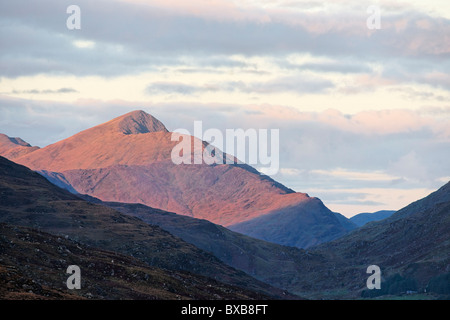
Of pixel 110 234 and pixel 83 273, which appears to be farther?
pixel 110 234

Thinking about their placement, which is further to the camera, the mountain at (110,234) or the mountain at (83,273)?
the mountain at (110,234)

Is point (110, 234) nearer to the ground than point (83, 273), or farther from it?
farther from it

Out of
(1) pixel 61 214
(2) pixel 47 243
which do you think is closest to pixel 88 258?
(2) pixel 47 243

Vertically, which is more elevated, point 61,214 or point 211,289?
point 61,214

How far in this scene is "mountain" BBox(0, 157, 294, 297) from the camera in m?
169

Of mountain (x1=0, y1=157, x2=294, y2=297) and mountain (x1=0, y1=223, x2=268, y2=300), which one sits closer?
mountain (x1=0, y1=223, x2=268, y2=300)

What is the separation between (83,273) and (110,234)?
261ft

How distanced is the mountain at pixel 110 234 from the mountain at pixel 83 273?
45316mm

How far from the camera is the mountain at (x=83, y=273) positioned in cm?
8419

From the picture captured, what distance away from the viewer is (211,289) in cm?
11775

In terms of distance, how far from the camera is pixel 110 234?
578ft

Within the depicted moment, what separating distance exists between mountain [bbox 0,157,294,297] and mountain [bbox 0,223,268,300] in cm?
4532
